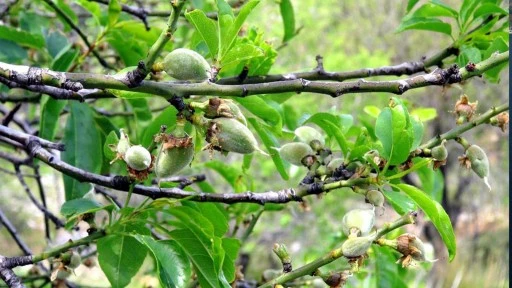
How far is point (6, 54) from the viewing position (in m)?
1.56

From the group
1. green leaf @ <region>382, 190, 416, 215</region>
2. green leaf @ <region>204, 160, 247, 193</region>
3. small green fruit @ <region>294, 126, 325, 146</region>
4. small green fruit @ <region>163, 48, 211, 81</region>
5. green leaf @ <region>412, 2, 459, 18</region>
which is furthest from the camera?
green leaf @ <region>204, 160, 247, 193</region>

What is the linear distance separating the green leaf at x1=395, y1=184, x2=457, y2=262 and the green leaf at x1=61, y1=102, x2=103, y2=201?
0.68 meters

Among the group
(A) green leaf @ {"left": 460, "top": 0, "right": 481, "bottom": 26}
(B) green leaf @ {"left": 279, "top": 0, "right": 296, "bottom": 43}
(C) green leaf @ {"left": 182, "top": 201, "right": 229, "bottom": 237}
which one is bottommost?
(C) green leaf @ {"left": 182, "top": 201, "right": 229, "bottom": 237}

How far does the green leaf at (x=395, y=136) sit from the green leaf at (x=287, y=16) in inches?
28.4

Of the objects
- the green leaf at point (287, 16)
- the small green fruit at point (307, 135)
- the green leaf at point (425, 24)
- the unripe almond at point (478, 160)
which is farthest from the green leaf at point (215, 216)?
the green leaf at point (287, 16)

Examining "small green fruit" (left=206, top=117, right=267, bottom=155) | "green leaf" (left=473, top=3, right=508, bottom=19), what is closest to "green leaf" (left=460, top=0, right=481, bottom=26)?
"green leaf" (left=473, top=3, right=508, bottom=19)

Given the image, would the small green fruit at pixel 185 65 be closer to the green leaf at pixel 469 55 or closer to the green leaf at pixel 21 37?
the green leaf at pixel 469 55

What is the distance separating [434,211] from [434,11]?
2.05 ft

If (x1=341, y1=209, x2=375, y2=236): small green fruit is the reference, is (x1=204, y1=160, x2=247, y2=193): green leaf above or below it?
above

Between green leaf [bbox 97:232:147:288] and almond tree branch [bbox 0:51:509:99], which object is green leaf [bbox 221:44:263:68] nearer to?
almond tree branch [bbox 0:51:509:99]

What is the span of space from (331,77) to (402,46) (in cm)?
875

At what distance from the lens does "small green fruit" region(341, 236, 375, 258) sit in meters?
1.00

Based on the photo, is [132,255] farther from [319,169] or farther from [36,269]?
[36,269]

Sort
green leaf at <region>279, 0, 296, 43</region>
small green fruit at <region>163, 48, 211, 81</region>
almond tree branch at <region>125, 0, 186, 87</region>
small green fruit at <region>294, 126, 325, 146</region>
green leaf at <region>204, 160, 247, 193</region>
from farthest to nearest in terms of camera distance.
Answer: green leaf at <region>279, 0, 296, 43</region> → green leaf at <region>204, 160, 247, 193</region> → small green fruit at <region>294, 126, 325, 146</region> → small green fruit at <region>163, 48, 211, 81</region> → almond tree branch at <region>125, 0, 186, 87</region>
